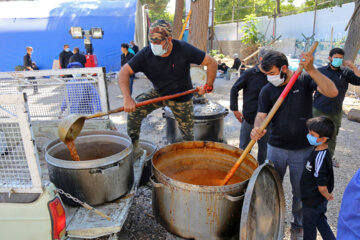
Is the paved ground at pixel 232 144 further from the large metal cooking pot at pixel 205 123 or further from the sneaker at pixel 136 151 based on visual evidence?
the large metal cooking pot at pixel 205 123

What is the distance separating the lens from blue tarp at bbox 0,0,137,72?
1451 cm

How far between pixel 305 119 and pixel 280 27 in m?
17.1

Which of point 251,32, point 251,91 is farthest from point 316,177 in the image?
point 251,32

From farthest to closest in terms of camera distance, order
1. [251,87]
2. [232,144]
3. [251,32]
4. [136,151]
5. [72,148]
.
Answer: [251,32]
[232,144]
[251,87]
[136,151]
[72,148]

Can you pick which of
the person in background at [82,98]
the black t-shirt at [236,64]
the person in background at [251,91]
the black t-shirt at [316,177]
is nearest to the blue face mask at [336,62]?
the person in background at [251,91]

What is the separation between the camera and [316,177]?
7.98 ft

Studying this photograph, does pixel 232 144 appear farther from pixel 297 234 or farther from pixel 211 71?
pixel 297 234

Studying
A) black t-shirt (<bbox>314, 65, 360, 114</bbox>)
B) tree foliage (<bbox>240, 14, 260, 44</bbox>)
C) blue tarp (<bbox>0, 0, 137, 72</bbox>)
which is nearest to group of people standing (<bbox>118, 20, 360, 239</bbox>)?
black t-shirt (<bbox>314, 65, 360, 114</bbox>)

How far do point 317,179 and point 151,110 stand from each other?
203cm

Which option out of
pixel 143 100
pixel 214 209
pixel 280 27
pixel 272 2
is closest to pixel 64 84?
pixel 143 100

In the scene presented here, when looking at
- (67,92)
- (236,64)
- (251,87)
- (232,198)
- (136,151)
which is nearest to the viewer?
(232,198)

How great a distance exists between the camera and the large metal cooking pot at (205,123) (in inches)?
175

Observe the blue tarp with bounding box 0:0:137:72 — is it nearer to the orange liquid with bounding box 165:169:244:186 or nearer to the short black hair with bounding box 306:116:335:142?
the orange liquid with bounding box 165:169:244:186

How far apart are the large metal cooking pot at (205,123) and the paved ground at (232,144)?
96 cm
